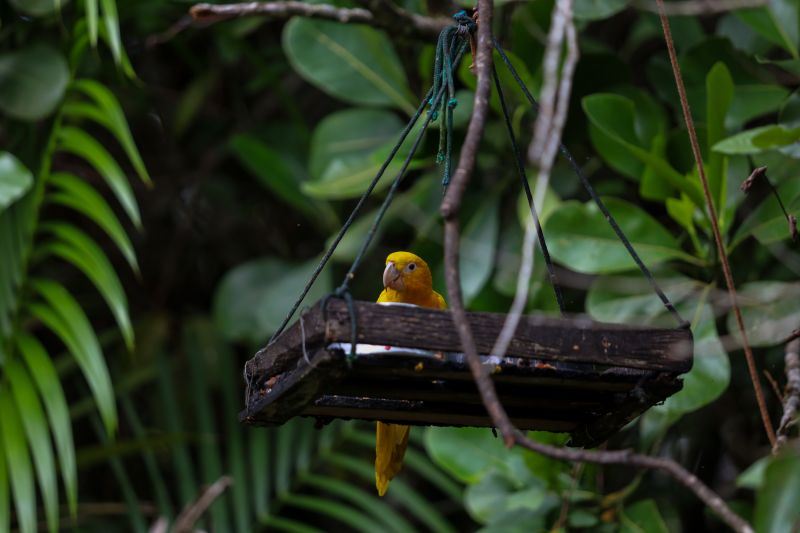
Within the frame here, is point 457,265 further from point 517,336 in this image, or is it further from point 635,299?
point 635,299

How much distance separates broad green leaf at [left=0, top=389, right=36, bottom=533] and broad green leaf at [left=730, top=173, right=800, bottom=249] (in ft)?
6.40

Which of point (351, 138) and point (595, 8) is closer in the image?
point (595, 8)

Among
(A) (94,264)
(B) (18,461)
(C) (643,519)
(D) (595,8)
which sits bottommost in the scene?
(C) (643,519)

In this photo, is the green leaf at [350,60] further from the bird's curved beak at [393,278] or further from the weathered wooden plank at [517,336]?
the weathered wooden plank at [517,336]

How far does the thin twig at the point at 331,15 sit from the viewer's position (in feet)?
8.72

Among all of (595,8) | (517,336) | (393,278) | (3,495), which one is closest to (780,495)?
(517,336)

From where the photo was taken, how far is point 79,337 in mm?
3002

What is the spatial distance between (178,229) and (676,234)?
239 cm

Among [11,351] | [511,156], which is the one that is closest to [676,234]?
[511,156]

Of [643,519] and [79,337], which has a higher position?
[79,337]

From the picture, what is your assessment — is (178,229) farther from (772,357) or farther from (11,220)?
(772,357)

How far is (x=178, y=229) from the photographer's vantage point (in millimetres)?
4688

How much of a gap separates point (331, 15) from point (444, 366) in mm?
1553

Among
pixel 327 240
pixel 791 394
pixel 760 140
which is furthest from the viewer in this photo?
pixel 327 240
